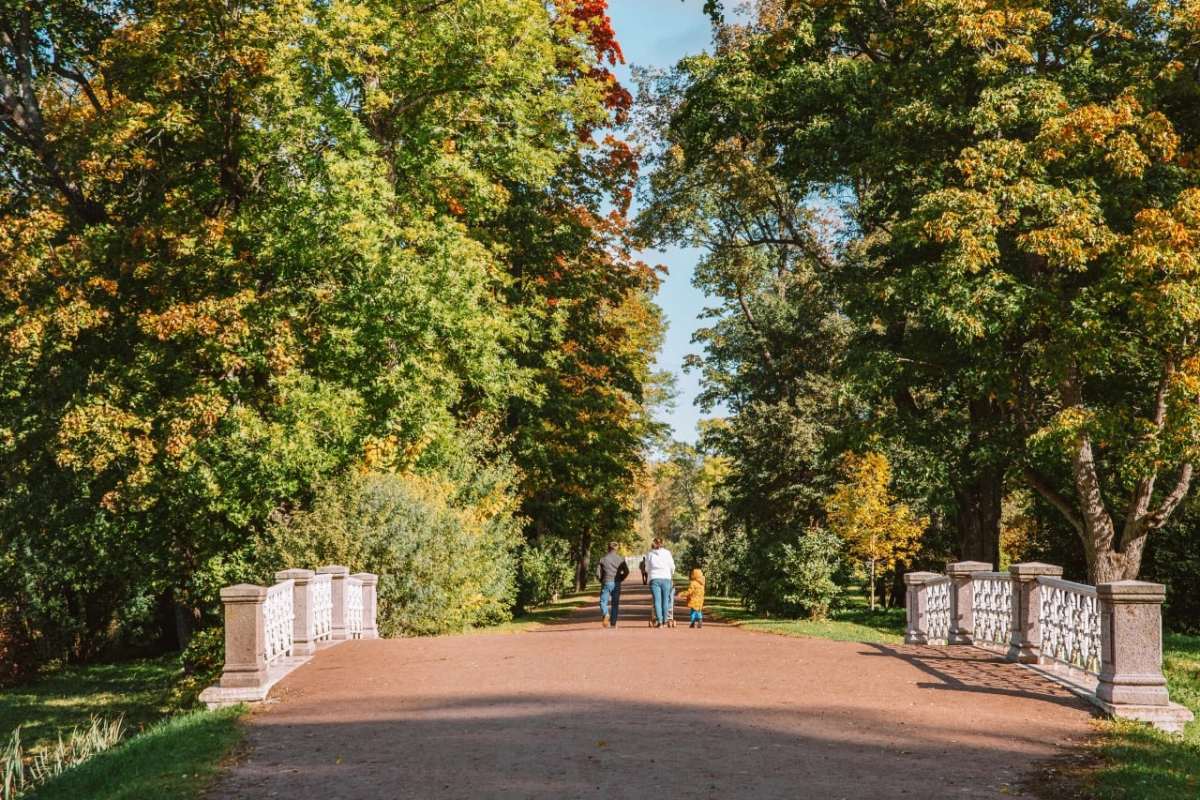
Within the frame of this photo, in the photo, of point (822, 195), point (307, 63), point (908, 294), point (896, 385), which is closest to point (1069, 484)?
point (896, 385)

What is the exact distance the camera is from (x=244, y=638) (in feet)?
39.4

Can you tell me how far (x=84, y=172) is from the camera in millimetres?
19328

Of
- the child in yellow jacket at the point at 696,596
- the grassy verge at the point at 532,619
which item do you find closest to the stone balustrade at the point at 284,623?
the grassy verge at the point at 532,619

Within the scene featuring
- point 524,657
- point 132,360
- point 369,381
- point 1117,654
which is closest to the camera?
point 1117,654

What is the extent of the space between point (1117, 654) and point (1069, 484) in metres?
13.6

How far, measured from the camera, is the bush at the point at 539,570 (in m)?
34.7

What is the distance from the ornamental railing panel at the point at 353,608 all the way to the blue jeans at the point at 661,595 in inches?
255

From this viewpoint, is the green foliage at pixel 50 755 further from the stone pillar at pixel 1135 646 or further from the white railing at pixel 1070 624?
the white railing at pixel 1070 624

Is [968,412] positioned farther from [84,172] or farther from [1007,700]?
[84,172]

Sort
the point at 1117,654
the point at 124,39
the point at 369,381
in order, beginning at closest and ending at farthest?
1. the point at 1117,654
2. the point at 124,39
3. the point at 369,381

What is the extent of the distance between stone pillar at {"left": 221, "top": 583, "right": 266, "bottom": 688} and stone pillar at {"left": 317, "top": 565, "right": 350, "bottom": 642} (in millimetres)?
4660

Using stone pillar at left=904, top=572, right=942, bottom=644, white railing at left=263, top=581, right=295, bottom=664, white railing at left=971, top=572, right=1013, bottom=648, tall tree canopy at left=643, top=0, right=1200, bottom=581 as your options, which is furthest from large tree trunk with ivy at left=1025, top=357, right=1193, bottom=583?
white railing at left=263, top=581, right=295, bottom=664

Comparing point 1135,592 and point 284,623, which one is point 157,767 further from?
point 1135,592

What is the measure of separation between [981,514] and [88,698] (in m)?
20.9
